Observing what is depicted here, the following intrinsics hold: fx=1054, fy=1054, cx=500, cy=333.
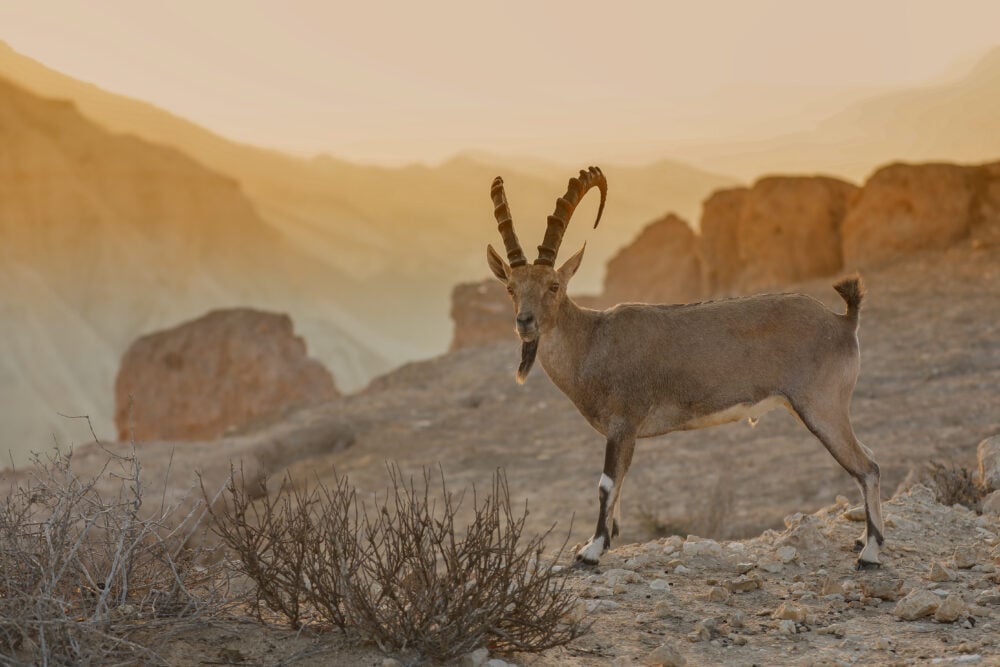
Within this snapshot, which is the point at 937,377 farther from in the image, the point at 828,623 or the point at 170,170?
the point at 170,170

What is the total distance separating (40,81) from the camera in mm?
11359

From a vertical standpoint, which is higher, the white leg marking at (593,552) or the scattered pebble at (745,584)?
the white leg marking at (593,552)

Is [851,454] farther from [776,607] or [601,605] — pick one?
[601,605]

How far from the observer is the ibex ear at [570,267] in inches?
324

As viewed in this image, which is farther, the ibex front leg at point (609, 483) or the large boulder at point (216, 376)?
the large boulder at point (216, 376)

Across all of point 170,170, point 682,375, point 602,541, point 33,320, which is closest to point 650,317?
point 682,375

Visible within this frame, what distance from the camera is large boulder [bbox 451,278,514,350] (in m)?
39.5

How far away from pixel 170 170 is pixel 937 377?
287ft

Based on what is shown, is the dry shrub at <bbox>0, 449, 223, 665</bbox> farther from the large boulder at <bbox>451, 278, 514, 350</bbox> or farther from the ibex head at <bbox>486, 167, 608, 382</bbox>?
the large boulder at <bbox>451, 278, 514, 350</bbox>

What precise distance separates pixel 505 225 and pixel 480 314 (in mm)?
31869

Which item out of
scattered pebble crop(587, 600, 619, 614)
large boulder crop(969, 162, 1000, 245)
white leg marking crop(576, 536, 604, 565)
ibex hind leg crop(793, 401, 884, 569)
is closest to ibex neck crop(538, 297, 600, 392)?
white leg marking crop(576, 536, 604, 565)

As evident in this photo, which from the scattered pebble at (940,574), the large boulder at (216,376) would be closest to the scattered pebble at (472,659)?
the scattered pebble at (940,574)

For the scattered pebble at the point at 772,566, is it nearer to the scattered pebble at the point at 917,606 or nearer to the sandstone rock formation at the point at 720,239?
the scattered pebble at the point at 917,606

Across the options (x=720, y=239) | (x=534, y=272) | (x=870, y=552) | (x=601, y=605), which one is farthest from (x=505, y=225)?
(x=720, y=239)
